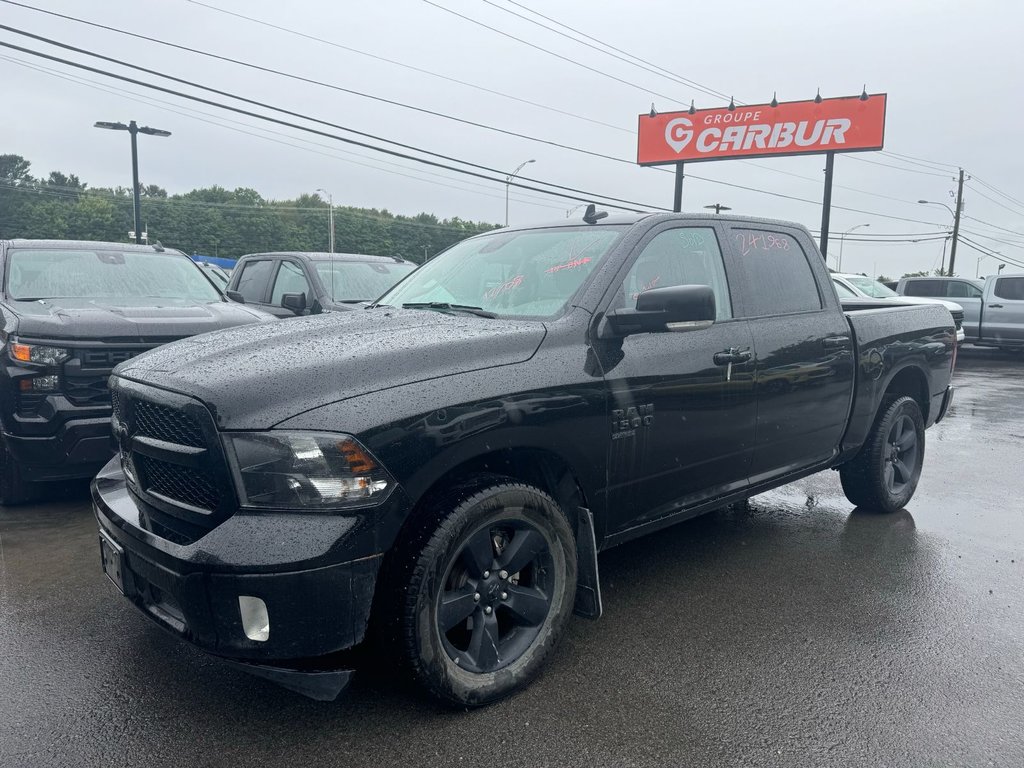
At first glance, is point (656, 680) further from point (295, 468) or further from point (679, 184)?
point (679, 184)

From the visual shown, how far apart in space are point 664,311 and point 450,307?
1.06 meters

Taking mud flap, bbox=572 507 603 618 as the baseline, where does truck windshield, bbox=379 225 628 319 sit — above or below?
above

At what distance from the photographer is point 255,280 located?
938cm

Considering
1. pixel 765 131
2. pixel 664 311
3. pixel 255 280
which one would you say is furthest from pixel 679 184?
pixel 664 311

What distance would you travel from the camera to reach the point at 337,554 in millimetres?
2379

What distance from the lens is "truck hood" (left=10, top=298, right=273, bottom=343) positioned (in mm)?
4891

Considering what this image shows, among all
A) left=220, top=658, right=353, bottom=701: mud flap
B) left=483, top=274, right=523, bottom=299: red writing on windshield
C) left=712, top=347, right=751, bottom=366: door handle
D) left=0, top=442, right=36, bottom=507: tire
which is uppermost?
left=483, top=274, right=523, bottom=299: red writing on windshield

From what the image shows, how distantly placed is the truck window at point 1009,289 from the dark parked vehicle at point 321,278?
1545cm

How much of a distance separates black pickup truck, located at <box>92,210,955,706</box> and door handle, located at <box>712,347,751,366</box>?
0.01 m

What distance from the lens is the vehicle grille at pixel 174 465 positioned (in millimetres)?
2459

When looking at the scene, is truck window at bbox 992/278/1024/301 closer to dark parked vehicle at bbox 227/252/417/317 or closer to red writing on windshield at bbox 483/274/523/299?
dark parked vehicle at bbox 227/252/417/317

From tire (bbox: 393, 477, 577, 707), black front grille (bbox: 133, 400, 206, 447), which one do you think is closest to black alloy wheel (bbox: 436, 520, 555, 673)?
tire (bbox: 393, 477, 577, 707)

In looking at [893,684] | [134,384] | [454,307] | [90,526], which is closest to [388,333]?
[454,307]

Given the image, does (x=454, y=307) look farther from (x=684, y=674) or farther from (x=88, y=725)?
(x=88, y=725)
